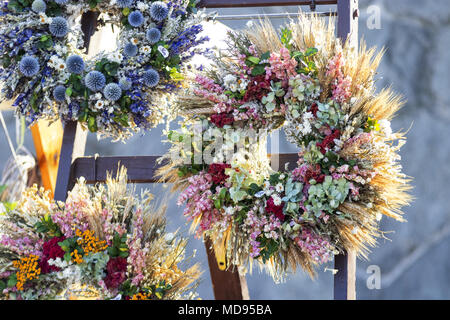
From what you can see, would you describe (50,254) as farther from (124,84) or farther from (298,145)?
(298,145)

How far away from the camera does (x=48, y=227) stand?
201 cm

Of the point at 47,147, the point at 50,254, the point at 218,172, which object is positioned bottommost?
the point at 50,254

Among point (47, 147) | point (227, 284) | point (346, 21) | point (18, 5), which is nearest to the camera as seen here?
point (346, 21)

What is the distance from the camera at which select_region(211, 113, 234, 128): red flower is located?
2.05 m

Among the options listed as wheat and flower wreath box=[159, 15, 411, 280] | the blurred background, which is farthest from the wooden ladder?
the blurred background

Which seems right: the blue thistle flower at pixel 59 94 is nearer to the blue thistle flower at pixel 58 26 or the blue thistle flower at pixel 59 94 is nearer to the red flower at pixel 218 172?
the blue thistle flower at pixel 58 26

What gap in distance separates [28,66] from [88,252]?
2.36ft

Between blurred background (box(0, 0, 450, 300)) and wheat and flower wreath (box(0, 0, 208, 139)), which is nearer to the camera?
wheat and flower wreath (box(0, 0, 208, 139))

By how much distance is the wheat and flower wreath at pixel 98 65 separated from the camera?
221 cm

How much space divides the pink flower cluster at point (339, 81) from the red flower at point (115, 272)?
0.87 meters

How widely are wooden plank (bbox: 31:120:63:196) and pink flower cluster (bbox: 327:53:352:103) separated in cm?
135

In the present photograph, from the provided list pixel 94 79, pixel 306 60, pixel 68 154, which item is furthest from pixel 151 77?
pixel 306 60

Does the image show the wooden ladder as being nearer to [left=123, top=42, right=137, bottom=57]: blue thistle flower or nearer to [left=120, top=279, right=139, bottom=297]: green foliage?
[left=123, top=42, right=137, bottom=57]: blue thistle flower

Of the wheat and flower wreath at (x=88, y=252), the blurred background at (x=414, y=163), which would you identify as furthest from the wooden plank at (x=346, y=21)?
the blurred background at (x=414, y=163)
